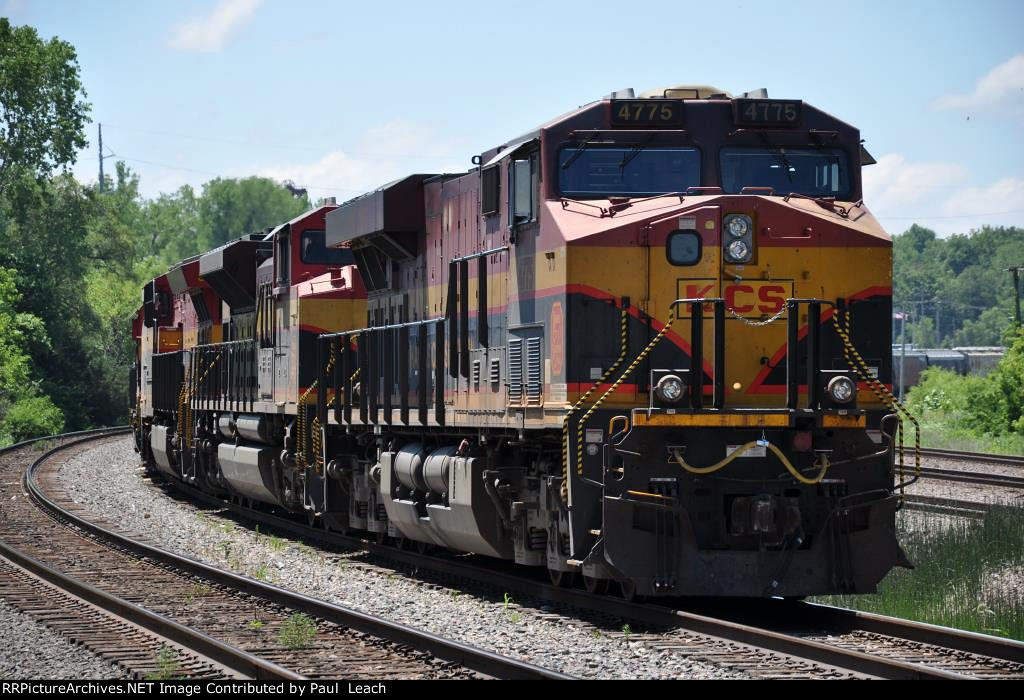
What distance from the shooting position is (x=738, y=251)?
423 inches

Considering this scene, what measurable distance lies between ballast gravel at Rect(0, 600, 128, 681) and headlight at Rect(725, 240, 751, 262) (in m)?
5.58

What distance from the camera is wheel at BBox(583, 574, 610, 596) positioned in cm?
1145

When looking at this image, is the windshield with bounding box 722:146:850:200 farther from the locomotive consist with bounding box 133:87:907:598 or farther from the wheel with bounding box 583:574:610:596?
the wheel with bounding box 583:574:610:596

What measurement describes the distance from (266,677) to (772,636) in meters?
3.48

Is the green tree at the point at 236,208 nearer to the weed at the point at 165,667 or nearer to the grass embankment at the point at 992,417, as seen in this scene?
the grass embankment at the point at 992,417

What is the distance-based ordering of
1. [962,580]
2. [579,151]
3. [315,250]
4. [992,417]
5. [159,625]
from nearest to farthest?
[159,625], [579,151], [962,580], [315,250], [992,417]

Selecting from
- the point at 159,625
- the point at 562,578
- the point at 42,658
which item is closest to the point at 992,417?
the point at 562,578

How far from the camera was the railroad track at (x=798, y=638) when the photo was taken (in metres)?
8.59

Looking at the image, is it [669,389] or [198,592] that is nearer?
[669,389]

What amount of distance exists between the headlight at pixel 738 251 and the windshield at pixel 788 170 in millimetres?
739

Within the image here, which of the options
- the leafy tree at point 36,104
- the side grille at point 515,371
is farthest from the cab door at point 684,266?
the leafy tree at point 36,104

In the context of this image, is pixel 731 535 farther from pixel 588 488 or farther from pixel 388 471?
pixel 388 471

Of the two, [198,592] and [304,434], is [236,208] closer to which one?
[304,434]

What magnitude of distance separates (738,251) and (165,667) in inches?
Result: 212
